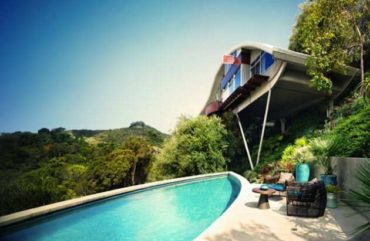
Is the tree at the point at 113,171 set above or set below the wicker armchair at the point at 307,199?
below

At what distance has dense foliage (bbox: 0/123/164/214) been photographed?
8.72 m

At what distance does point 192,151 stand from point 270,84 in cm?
668

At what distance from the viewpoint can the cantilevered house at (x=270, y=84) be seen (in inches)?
530

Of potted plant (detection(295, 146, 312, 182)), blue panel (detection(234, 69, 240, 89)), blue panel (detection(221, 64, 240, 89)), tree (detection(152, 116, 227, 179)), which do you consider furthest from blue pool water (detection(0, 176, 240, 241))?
blue panel (detection(221, 64, 240, 89))

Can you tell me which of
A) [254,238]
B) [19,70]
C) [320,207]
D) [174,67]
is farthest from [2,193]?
[174,67]

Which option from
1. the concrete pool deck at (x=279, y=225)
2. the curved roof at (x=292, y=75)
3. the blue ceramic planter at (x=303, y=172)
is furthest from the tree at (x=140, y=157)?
the concrete pool deck at (x=279, y=225)

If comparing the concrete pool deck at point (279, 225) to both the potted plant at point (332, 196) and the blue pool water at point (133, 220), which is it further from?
the blue pool water at point (133, 220)

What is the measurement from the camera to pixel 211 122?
1841 cm

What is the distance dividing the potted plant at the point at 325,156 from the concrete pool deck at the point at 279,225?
2.41 ft

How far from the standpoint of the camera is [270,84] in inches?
560

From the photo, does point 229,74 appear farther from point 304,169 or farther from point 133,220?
point 133,220

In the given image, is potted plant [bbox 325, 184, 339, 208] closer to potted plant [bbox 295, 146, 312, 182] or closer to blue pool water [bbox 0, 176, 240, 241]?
potted plant [bbox 295, 146, 312, 182]

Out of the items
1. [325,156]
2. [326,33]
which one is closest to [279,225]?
[325,156]

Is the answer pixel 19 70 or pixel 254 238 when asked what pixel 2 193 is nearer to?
pixel 19 70
